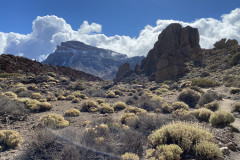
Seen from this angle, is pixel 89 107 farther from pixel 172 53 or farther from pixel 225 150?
pixel 172 53

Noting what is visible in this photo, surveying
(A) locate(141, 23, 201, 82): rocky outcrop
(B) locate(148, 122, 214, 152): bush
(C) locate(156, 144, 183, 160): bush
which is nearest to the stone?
(B) locate(148, 122, 214, 152): bush

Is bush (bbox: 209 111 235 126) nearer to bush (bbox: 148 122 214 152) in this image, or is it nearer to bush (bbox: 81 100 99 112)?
bush (bbox: 148 122 214 152)

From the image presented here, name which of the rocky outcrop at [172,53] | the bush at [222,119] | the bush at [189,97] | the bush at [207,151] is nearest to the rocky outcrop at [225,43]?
the rocky outcrop at [172,53]

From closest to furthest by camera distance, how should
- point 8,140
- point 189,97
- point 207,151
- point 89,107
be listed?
point 207,151
point 8,140
point 89,107
point 189,97

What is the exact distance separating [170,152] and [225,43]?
5626cm

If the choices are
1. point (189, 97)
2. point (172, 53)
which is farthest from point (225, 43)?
point (189, 97)

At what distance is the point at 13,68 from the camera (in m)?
39.2

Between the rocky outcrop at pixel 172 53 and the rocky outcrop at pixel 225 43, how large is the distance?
5.69 m

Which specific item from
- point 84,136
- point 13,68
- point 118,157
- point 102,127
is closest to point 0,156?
point 84,136

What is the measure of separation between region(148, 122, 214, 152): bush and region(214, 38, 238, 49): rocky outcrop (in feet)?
176

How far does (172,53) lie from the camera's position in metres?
47.0

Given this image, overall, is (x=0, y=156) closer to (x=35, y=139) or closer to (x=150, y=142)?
(x=35, y=139)

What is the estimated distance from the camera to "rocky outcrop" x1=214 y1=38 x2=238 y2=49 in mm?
47031

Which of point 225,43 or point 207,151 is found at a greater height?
point 225,43
